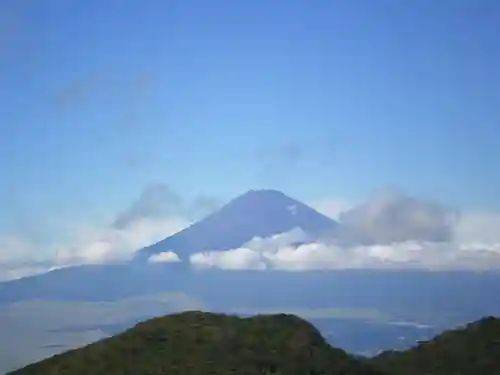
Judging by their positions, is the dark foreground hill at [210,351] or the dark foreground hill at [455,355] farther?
the dark foreground hill at [455,355]

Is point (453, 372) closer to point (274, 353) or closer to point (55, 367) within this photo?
point (274, 353)

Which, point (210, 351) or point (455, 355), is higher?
point (210, 351)

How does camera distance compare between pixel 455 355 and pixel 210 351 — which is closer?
pixel 210 351

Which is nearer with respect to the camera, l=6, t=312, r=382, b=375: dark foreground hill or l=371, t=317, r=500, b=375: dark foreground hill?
l=6, t=312, r=382, b=375: dark foreground hill
